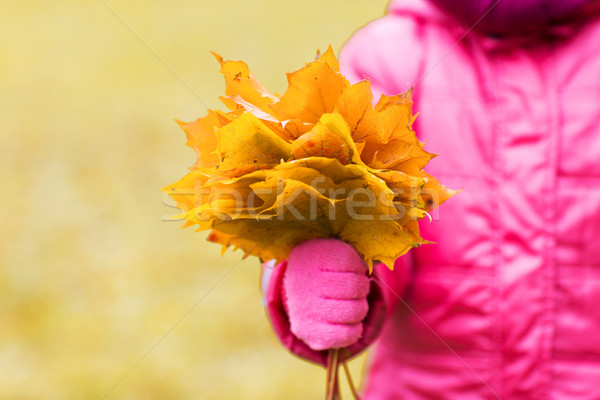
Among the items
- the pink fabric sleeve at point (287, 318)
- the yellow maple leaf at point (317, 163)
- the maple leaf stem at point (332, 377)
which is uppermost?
the yellow maple leaf at point (317, 163)

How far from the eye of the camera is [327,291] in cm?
94

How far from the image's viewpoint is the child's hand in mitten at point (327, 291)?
3.07 ft

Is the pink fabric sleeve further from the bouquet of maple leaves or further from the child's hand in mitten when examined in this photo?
the bouquet of maple leaves

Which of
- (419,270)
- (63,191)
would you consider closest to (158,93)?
(63,191)

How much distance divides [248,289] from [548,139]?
6.29 feet

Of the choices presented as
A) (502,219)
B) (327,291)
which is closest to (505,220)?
(502,219)

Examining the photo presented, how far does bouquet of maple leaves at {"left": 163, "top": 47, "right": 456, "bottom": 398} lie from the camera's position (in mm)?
825

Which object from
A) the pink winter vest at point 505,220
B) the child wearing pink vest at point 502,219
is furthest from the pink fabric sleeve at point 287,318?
the pink winter vest at point 505,220

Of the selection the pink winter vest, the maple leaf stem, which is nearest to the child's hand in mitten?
the maple leaf stem

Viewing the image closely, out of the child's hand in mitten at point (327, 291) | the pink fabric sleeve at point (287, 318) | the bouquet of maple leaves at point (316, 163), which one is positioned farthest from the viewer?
the pink fabric sleeve at point (287, 318)

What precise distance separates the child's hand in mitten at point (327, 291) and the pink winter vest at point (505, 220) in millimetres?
228

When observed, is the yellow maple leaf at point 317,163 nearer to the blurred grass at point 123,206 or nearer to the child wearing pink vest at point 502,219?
the child wearing pink vest at point 502,219

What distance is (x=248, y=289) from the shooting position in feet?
9.36

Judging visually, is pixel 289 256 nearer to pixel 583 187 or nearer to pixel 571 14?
pixel 583 187
